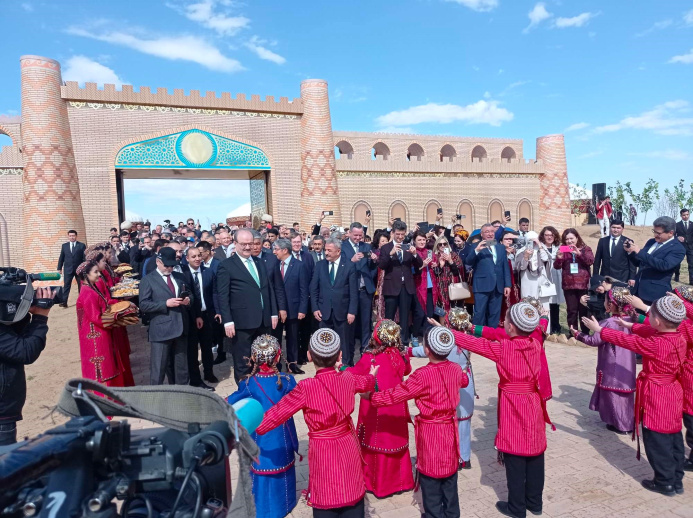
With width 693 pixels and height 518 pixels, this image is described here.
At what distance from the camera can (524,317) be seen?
3004mm

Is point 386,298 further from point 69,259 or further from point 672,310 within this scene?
point 69,259

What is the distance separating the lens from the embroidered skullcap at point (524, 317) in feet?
9.80

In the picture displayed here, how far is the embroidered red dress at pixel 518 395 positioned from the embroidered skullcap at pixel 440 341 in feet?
0.92

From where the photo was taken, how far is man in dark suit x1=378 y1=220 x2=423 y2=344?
6480mm

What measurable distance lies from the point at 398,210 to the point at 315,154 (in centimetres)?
519

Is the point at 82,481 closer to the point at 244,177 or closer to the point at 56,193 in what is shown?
the point at 56,193

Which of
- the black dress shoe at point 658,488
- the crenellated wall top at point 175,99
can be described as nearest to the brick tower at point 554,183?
the crenellated wall top at point 175,99

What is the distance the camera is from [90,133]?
1514cm

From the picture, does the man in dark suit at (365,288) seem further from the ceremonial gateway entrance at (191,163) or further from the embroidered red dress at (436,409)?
the ceremonial gateway entrance at (191,163)

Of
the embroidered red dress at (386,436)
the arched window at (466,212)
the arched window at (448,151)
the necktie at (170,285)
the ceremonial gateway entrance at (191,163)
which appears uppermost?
the arched window at (448,151)

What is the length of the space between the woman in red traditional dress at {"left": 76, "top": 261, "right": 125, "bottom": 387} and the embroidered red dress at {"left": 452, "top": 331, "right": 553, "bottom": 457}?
3474mm

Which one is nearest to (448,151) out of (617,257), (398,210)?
(398,210)

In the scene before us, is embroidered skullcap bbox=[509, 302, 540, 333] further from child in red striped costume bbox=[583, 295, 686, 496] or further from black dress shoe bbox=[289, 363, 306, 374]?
black dress shoe bbox=[289, 363, 306, 374]

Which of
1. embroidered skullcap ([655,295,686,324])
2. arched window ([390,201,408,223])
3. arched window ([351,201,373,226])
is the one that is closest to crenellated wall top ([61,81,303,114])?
arched window ([351,201,373,226])
